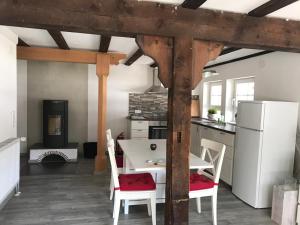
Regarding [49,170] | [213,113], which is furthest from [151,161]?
[213,113]

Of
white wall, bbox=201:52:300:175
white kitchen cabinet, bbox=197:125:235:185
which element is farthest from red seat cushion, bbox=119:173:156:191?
white wall, bbox=201:52:300:175

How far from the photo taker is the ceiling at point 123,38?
217cm

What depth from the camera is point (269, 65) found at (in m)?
3.95

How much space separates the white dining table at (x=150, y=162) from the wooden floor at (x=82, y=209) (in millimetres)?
329

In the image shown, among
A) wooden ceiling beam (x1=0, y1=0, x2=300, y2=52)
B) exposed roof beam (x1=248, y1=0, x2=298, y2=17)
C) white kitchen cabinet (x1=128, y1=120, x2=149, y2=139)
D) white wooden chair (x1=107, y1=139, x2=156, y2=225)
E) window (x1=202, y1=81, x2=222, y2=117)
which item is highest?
exposed roof beam (x1=248, y1=0, x2=298, y2=17)

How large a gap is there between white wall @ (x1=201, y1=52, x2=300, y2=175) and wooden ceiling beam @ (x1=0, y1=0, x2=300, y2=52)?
1.05 m

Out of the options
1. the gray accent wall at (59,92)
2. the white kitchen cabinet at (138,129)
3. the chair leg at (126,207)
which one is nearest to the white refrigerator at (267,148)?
the chair leg at (126,207)

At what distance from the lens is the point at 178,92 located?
2.26 meters

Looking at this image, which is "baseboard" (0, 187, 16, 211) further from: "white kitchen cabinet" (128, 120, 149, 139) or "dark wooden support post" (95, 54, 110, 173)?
Result: "white kitchen cabinet" (128, 120, 149, 139)

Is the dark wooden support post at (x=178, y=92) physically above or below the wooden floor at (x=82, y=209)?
above

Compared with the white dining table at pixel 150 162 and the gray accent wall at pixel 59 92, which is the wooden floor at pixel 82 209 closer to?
the white dining table at pixel 150 162

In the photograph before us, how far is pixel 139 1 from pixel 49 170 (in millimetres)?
3640

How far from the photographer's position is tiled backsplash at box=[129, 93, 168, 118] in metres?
6.36

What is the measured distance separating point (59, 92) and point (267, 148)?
14.8ft
